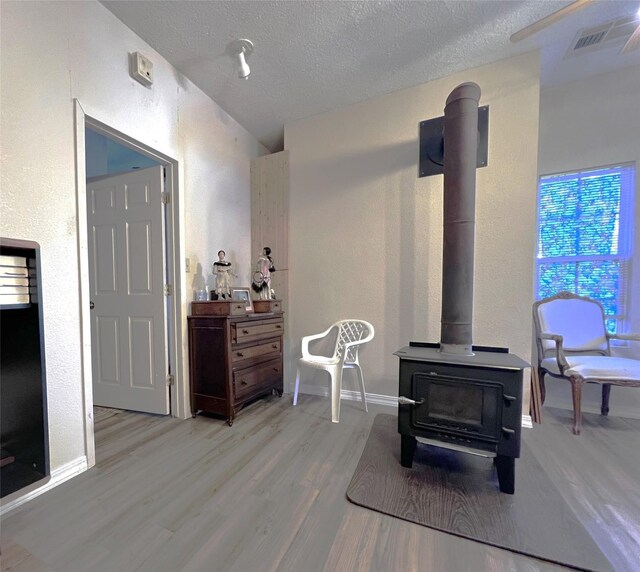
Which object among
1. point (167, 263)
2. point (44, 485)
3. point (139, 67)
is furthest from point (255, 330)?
point (139, 67)

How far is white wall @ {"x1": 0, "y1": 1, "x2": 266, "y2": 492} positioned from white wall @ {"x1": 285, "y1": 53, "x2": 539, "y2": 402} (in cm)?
143

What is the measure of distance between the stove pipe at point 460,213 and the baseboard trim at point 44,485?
2.18m

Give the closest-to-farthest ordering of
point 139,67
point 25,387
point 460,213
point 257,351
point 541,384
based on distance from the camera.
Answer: point 25,387 < point 460,213 < point 139,67 < point 541,384 < point 257,351

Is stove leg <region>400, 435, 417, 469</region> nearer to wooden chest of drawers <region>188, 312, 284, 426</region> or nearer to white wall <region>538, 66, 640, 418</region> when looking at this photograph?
wooden chest of drawers <region>188, 312, 284, 426</region>

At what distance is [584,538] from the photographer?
43.9 inches

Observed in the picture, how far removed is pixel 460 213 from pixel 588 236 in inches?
64.7

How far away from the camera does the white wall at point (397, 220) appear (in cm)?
210

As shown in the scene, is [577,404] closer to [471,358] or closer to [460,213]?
[471,358]

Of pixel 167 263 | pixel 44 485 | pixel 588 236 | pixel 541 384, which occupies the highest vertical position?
pixel 588 236

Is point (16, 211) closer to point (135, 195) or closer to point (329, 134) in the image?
point (135, 195)

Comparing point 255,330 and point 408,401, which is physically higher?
point 255,330

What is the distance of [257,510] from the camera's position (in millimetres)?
1285

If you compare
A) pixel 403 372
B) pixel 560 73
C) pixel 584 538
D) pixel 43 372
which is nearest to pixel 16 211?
pixel 43 372

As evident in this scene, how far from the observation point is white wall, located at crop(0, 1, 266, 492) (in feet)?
4.24
